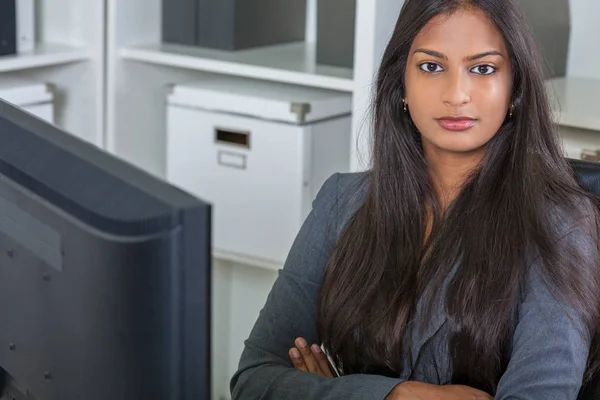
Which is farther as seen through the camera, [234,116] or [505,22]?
[234,116]

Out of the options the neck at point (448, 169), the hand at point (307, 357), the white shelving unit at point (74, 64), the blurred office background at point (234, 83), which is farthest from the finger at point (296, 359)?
the white shelving unit at point (74, 64)

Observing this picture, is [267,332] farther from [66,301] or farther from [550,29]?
[550,29]

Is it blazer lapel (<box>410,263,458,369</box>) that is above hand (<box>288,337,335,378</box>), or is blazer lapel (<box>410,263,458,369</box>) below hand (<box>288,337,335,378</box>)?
above

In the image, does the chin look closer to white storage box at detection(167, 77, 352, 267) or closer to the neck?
the neck

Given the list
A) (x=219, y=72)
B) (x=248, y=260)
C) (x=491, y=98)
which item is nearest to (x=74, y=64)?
(x=219, y=72)

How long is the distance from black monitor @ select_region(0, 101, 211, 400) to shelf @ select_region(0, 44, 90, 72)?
1.44 meters

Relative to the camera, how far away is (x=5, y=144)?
27.6 inches

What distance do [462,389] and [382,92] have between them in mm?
395

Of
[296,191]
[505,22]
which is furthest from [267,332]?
[296,191]

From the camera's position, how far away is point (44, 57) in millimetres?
2176

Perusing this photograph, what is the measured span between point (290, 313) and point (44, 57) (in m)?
1.02

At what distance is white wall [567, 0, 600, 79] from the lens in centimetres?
218

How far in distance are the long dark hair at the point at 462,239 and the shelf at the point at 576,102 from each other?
1.00ft

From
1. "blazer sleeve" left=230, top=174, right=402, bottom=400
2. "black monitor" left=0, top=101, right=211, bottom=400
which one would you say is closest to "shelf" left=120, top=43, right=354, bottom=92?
"blazer sleeve" left=230, top=174, right=402, bottom=400
